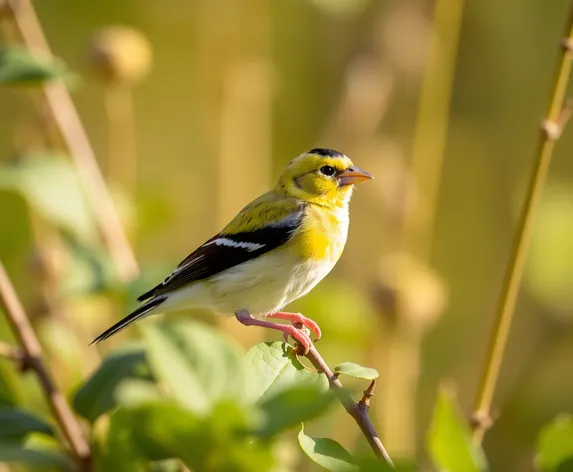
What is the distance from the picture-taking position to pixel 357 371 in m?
0.96

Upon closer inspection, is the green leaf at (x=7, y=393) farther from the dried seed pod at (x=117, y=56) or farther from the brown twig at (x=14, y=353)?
the dried seed pod at (x=117, y=56)

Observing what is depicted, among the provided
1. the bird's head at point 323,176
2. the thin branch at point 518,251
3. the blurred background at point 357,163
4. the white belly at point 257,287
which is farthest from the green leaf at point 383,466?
the bird's head at point 323,176

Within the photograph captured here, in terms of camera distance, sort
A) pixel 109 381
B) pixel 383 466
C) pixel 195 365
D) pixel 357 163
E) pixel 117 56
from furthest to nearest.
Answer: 1. pixel 357 163
2. pixel 117 56
3. pixel 109 381
4. pixel 195 365
5. pixel 383 466

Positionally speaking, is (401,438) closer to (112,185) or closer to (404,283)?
(404,283)

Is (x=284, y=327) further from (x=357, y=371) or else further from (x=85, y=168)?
(x=357, y=371)

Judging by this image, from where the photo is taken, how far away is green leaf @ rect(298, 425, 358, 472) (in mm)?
834

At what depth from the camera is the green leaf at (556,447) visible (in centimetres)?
86

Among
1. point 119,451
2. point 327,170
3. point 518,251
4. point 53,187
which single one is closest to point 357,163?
point 327,170

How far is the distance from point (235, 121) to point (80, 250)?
860 mm

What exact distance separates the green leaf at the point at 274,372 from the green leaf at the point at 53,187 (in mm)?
874

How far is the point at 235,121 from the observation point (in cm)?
255

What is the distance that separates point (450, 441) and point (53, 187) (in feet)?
4.07

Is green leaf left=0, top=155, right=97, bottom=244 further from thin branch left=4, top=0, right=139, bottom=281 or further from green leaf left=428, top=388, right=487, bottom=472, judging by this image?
green leaf left=428, top=388, right=487, bottom=472

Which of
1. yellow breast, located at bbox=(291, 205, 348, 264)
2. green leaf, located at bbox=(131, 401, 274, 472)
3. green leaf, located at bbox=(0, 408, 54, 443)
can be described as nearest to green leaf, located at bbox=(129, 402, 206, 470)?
green leaf, located at bbox=(131, 401, 274, 472)
